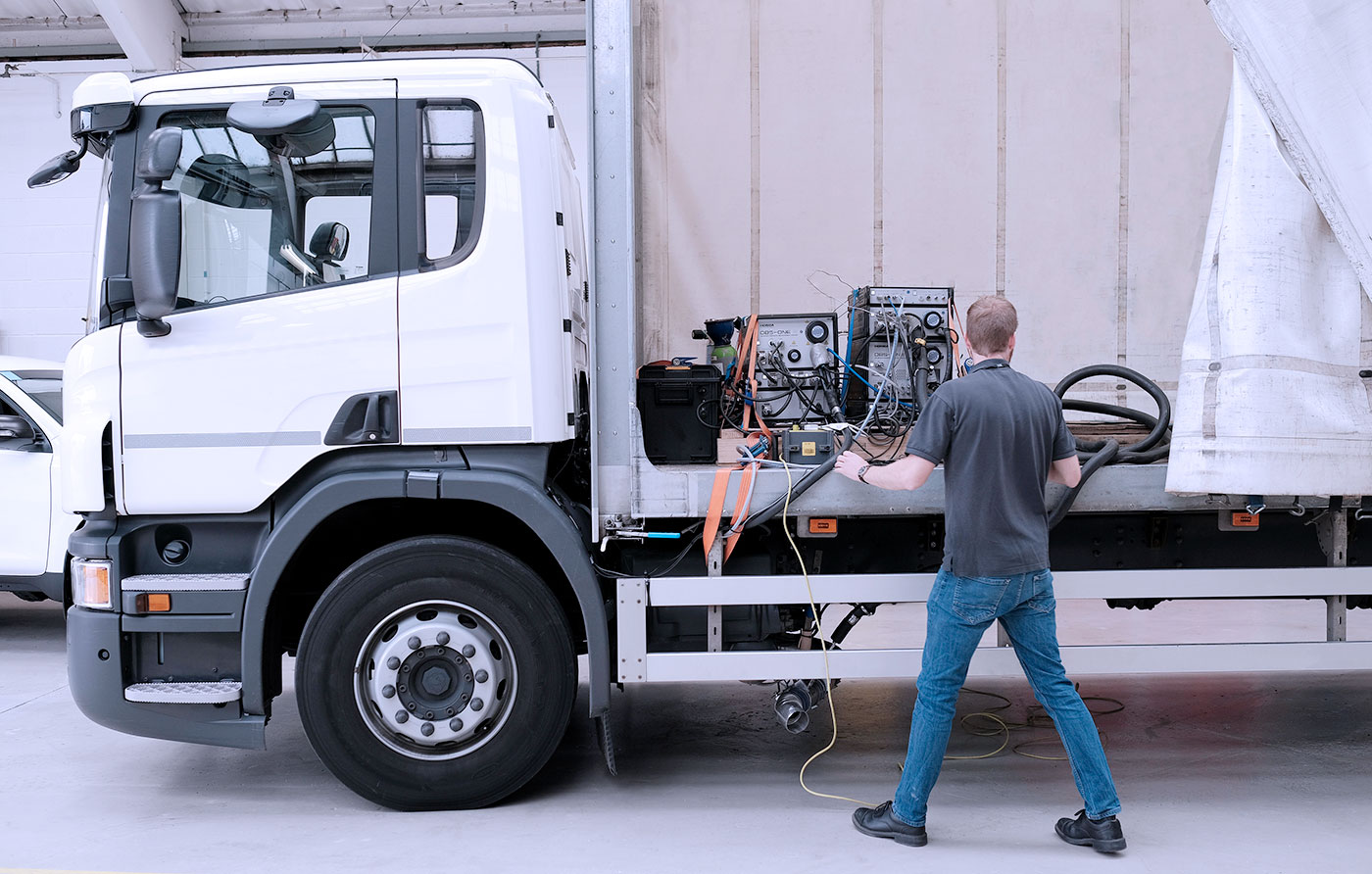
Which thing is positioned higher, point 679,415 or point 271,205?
point 271,205

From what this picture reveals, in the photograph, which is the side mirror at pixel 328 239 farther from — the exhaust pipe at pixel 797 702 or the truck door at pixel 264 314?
the exhaust pipe at pixel 797 702

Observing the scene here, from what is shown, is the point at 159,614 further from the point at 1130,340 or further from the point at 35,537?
the point at 1130,340

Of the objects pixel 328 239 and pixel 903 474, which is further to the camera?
pixel 328 239

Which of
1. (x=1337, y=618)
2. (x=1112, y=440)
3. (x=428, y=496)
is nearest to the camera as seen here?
(x=428, y=496)

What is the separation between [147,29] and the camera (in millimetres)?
9258

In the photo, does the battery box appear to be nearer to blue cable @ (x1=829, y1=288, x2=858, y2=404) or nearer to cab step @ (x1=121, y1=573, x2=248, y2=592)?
blue cable @ (x1=829, y1=288, x2=858, y2=404)

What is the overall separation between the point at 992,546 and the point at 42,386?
6411 mm

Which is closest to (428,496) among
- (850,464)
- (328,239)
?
(328,239)

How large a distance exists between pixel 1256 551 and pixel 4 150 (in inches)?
470

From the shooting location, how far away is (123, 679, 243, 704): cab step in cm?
340

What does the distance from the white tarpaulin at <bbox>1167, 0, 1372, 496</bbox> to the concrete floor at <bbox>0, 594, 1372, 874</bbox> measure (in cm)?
128

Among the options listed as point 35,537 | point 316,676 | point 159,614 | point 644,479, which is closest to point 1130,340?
point 644,479

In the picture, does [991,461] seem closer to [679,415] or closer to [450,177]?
[679,415]

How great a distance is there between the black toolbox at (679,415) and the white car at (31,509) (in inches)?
176
